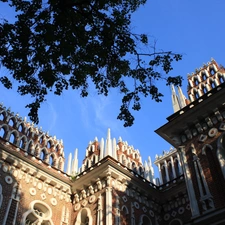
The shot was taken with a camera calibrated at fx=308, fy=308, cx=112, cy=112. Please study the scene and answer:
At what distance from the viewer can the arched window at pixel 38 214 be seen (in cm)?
1714

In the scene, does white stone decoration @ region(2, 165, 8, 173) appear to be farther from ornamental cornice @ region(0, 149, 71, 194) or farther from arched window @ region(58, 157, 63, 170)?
arched window @ region(58, 157, 63, 170)

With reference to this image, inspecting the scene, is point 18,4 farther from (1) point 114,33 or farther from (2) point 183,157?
(2) point 183,157

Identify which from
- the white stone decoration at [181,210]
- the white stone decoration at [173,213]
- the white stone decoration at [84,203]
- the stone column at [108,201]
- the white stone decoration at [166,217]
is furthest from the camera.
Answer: the white stone decoration at [166,217]

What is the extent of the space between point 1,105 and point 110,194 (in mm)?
9951

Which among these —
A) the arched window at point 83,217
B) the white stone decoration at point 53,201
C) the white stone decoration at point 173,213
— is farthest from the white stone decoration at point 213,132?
the white stone decoration at point 53,201

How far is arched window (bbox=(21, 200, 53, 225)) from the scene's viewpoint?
17.1 m

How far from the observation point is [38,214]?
17859mm

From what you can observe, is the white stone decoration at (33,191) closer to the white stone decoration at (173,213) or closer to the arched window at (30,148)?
the arched window at (30,148)

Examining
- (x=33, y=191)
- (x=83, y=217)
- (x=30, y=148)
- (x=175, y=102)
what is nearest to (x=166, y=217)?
(x=83, y=217)

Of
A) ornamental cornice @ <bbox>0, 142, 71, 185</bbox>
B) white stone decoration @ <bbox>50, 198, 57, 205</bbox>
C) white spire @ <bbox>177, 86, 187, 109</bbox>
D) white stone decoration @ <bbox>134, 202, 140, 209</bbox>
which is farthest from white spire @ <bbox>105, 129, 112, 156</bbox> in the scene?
white spire @ <bbox>177, 86, 187, 109</bbox>

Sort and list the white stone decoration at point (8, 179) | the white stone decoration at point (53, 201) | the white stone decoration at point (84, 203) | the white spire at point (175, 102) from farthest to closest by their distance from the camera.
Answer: the white stone decoration at point (84, 203)
the white stone decoration at point (53, 201)
the white spire at point (175, 102)
the white stone decoration at point (8, 179)

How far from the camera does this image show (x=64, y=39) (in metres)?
10.0

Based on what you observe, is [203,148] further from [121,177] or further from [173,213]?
[173,213]

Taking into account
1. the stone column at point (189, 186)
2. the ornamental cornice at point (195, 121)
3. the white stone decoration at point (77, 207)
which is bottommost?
the stone column at point (189, 186)
